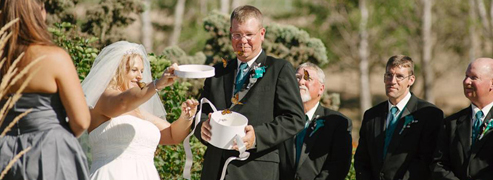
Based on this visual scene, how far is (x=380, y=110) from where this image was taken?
19.3 ft

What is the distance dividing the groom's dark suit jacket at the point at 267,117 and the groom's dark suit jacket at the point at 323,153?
0.63m

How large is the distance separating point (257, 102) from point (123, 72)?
1058 millimetres

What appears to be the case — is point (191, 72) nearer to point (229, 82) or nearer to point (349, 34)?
point (229, 82)

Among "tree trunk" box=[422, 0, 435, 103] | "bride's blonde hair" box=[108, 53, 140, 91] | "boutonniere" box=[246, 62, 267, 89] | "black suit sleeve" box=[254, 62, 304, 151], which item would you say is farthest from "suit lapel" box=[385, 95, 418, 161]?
"tree trunk" box=[422, 0, 435, 103]

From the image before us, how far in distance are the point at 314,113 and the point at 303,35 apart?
453 cm

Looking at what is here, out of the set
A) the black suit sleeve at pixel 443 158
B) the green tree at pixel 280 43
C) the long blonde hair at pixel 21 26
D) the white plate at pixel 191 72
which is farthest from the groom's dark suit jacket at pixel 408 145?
the green tree at pixel 280 43

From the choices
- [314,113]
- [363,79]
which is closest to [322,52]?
[314,113]

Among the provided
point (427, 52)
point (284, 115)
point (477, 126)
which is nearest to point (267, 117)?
point (284, 115)

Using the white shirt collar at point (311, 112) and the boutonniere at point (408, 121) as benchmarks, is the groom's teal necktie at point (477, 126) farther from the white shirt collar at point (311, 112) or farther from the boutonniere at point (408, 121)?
the white shirt collar at point (311, 112)

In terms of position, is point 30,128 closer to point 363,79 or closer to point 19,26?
point 19,26

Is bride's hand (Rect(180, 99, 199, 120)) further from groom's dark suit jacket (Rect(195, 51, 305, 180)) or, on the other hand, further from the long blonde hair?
the long blonde hair

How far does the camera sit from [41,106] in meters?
3.99

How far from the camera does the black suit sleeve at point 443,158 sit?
5.31 meters

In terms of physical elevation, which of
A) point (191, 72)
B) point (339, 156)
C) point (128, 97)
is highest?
point (191, 72)
